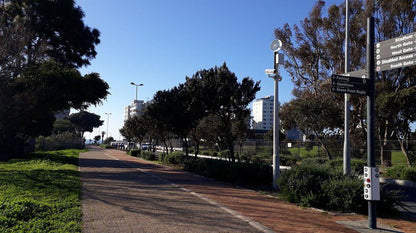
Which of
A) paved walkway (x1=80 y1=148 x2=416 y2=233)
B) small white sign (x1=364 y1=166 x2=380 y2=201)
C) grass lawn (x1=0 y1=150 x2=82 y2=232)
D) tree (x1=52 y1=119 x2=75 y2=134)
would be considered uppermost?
tree (x1=52 y1=119 x2=75 y2=134)

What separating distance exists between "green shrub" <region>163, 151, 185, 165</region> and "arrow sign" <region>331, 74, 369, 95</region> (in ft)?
50.2

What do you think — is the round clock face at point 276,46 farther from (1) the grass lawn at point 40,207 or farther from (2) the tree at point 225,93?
(1) the grass lawn at point 40,207

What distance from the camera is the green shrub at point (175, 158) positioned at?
22.0 meters

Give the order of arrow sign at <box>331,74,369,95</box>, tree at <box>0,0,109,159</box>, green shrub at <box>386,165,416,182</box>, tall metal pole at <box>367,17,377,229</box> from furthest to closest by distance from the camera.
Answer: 1. tree at <box>0,0,109,159</box>
2. green shrub at <box>386,165,416,182</box>
3. arrow sign at <box>331,74,369,95</box>
4. tall metal pole at <box>367,17,377,229</box>

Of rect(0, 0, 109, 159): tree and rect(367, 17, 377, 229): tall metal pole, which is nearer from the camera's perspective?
rect(367, 17, 377, 229): tall metal pole

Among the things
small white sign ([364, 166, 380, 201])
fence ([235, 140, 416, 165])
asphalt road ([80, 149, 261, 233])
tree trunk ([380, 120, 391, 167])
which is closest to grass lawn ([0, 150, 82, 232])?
asphalt road ([80, 149, 261, 233])

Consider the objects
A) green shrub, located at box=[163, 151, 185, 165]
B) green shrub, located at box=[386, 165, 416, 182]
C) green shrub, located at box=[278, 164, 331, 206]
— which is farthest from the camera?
green shrub, located at box=[163, 151, 185, 165]

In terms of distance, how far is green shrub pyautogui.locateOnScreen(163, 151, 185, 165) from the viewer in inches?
867

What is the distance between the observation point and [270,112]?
6314 inches

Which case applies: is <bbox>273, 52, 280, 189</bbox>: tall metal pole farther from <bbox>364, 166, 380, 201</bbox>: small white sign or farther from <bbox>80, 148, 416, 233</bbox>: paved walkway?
<bbox>364, 166, 380, 201</bbox>: small white sign

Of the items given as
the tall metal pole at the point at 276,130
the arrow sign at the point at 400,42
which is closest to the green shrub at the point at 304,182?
the tall metal pole at the point at 276,130

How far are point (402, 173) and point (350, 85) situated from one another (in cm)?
1174

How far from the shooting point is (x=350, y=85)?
719cm

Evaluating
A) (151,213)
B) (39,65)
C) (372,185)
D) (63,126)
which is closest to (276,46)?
(372,185)
